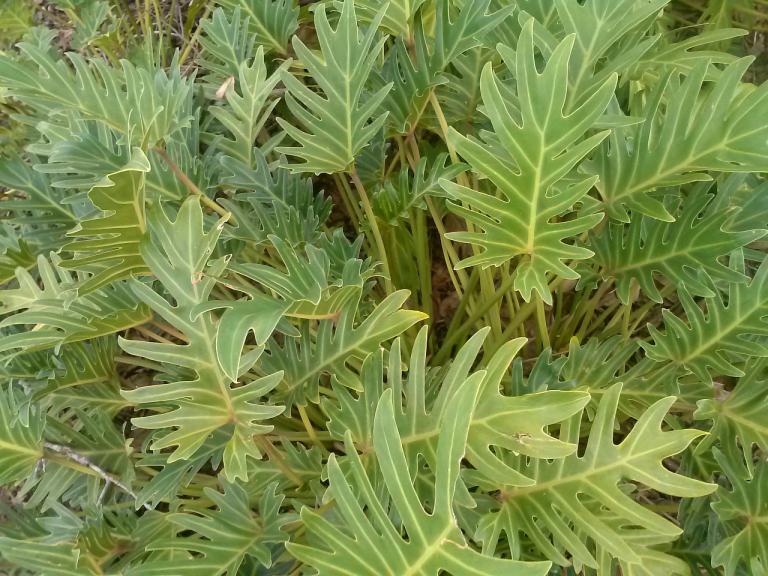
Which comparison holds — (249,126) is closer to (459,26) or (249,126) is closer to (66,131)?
(66,131)

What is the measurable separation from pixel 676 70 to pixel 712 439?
0.49 meters

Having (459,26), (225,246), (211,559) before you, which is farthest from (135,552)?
(459,26)

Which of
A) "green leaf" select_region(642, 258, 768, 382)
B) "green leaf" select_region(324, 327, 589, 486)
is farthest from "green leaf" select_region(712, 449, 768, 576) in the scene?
"green leaf" select_region(324, 327, 589, 486)

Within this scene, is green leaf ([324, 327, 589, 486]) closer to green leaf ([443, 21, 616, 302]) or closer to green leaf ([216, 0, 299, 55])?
green leaf ([443, 21, 616, 302])

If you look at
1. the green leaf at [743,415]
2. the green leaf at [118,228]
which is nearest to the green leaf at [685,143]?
the green leaf at [743,415]

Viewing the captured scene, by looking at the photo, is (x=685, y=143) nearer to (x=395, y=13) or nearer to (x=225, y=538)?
(x=395, y=13)

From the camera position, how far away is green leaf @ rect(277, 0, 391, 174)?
2.40 feet

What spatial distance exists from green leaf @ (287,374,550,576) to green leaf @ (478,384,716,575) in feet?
0.53

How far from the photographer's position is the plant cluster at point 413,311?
0.59 m

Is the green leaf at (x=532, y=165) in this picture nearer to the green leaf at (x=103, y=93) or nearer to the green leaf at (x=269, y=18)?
the green leaf at (x=103, y=93)

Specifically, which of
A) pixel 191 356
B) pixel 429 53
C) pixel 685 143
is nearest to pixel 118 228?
pixel 191 356

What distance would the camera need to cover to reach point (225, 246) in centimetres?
94

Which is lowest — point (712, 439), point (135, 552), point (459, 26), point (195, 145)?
point (135, 552)

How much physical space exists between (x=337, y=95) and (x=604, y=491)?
0.53 metres
